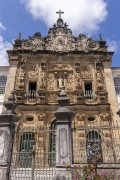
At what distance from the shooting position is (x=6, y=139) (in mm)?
8688

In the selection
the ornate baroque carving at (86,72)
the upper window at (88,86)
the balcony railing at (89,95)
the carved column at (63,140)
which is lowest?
Result: the carved column at (63,140)

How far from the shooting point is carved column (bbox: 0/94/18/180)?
8.17 meters

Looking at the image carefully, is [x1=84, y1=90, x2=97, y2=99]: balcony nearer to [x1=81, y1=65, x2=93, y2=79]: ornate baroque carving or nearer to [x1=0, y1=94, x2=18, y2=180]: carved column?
[x1=81, y1=65, x2=93, y2=79]: ornate baroque carving

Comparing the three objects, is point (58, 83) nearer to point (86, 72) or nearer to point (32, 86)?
point (32, 86)

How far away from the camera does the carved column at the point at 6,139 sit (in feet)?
26.8

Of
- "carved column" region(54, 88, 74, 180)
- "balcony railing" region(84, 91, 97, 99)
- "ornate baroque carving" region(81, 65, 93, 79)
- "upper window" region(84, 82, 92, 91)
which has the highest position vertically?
"ornate baroque carving" region(81, 65, 93, 79)

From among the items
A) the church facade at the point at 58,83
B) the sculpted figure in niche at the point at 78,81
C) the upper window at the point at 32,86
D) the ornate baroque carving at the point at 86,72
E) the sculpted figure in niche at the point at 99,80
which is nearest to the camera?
the church facade at the point at 58,83

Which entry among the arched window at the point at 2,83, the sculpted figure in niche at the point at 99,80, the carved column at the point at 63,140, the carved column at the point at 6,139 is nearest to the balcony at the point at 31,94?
the arched window at the point at 2,83

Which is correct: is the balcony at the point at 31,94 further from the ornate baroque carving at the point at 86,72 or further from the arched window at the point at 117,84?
the arched window at the point at 117,84

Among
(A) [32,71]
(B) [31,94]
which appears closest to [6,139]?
(B) [31,94]

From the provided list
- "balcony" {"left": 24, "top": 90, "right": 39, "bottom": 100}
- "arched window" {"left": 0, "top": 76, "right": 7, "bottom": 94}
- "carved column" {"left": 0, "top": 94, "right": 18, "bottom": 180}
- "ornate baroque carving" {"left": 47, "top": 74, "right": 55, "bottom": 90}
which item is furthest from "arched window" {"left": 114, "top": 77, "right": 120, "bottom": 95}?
"carved column" {"left": 0, "top": 94, "right": 18, "bottom": 180}

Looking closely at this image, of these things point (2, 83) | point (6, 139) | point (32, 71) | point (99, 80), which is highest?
point (32, 71)

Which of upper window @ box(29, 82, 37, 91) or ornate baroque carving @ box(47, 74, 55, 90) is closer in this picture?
ornate baroque carving @ box(47, 74, 55, 90)

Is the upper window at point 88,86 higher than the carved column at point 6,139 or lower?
higher
